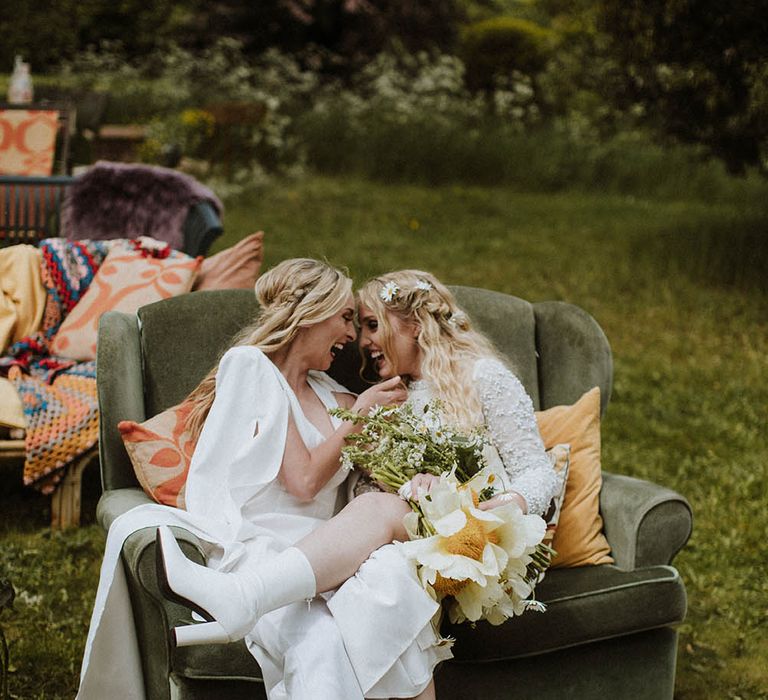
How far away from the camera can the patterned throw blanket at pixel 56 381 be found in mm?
3865

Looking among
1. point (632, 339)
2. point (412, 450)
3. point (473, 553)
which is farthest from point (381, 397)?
point (632, 339)

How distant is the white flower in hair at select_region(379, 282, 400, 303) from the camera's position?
2967mm

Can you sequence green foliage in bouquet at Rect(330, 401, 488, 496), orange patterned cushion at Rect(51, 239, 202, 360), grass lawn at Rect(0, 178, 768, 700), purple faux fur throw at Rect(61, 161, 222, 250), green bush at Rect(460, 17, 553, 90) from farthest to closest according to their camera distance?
green bush at Rect(460, 17, 553, 90) < purple faux fur throw at Rect(61, 161, 222, 250) < orange patterned cushion at Rect(51, 239, 202, 360) < grass lawn at Rect(0, 178, 768, 700) < green foliage in bouquet at Rect(330, 401, 488, 496)

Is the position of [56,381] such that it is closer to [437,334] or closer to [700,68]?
[437,334]

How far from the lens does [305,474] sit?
2.73 m

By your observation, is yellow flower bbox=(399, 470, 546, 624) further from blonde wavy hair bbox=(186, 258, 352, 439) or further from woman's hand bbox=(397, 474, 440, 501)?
blonde wavy hair bbox=(186, 258, 352, 439)

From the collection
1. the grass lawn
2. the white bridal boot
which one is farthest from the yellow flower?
the grass lawn

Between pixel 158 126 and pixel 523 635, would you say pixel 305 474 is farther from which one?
pixel 158 126

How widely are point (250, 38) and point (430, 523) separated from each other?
10963 mm

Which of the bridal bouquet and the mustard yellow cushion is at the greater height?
the bridal bouquet

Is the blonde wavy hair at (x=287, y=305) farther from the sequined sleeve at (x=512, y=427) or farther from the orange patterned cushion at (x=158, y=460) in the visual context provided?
the sequined sleeve at (x=512, y=427)

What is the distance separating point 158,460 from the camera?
9.23 feet

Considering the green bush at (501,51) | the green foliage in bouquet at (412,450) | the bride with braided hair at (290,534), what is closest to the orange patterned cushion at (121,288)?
the bride with braided hair at (290,534)

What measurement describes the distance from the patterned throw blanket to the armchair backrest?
91 centimetres
